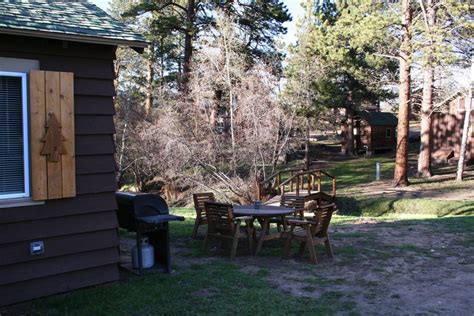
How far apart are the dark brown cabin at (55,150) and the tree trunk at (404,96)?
13.8 metres

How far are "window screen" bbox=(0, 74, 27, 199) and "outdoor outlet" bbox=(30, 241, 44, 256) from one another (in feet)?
1.61

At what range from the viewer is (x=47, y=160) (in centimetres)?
464

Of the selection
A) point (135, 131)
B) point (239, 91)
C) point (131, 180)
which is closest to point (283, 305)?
point (239, 91)

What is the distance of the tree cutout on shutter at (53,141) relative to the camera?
15.2ft

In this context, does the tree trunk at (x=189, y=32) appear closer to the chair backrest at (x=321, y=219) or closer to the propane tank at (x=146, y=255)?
the chair backrest at (x=321, y=219)

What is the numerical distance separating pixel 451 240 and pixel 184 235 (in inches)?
178

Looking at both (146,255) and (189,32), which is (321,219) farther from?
(189,32)

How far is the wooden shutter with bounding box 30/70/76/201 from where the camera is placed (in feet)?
15.0

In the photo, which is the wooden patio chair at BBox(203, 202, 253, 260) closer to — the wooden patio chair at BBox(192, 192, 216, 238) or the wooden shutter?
the wooden patio chair at BBox(192, 192, 216, 238)

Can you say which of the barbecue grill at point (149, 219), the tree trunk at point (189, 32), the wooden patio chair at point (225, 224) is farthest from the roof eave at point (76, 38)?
the tree trunk at point (189, 32)

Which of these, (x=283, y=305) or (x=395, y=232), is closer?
(x=283, y=305)

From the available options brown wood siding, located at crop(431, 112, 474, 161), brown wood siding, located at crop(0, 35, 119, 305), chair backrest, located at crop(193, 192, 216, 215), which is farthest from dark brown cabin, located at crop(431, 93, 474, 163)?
brown wood siding, located at crop(0, 35, 119, 305)

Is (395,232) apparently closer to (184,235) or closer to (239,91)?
(184,235)

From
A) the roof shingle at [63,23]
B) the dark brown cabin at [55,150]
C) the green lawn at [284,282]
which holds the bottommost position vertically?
the green lawn at [284,282]
